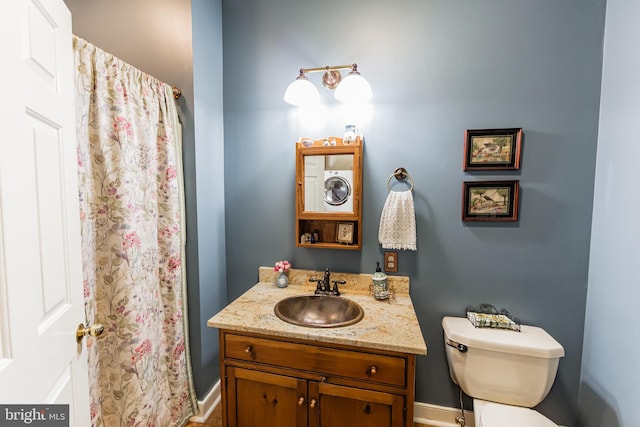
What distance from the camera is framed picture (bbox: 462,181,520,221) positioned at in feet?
5.03

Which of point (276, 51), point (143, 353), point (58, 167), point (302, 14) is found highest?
point (302, 14)

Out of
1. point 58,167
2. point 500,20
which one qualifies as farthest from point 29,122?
point 500,20

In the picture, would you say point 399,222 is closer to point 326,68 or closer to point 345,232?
point 345,232

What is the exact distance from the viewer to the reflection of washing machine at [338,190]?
1664 millimetres

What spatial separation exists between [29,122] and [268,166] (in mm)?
1209

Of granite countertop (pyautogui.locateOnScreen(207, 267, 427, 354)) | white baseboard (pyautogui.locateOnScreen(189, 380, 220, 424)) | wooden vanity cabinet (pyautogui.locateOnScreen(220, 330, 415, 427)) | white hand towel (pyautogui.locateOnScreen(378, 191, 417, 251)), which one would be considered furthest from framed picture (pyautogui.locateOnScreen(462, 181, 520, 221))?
white baseboard (pyautogui.locateOnScreen(189, 380, 220, 424))

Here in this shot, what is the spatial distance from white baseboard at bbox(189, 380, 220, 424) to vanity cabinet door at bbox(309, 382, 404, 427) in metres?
0.83

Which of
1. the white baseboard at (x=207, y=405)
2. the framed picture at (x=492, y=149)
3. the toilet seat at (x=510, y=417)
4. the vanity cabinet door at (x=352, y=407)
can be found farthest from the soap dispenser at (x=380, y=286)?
the white baseboard at (x=207, y=405)

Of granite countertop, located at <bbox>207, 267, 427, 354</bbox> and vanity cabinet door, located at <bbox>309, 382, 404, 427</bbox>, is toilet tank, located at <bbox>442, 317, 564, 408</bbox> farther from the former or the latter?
vanity cabinet door, located at <bbox>309, 382, 404, 427</bbox>

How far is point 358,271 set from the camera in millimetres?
1768

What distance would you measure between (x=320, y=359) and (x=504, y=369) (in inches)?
35.7

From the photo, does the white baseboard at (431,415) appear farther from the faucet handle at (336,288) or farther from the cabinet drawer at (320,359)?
the faucet handle at (336,288)

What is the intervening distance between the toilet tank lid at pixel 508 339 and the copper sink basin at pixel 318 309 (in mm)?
539

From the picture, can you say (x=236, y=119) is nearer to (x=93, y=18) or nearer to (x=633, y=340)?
(x=93, y=18)
